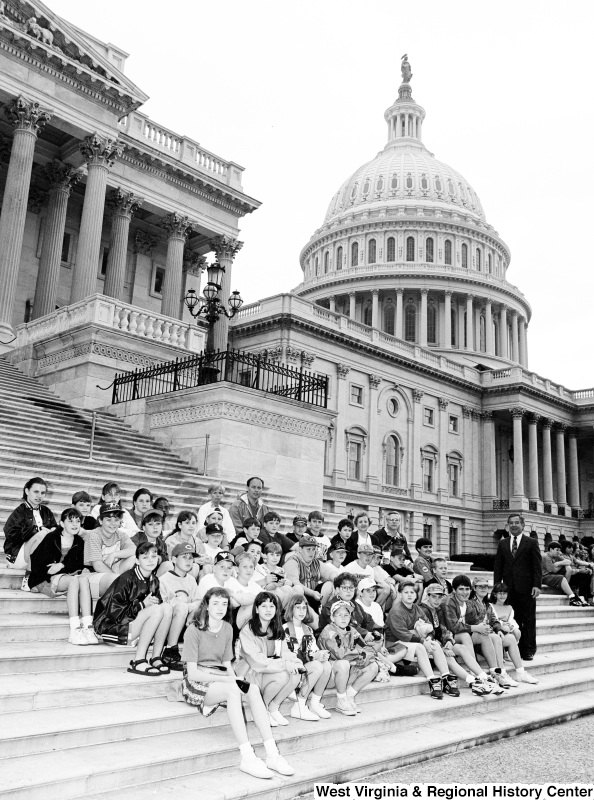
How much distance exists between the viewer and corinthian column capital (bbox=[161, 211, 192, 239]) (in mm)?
35625

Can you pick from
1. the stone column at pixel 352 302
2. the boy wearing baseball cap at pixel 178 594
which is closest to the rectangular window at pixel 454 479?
the stone column at pixel 352 302

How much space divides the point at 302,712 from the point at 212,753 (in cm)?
152

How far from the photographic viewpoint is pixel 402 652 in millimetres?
9344

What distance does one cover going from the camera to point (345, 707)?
25.6ft

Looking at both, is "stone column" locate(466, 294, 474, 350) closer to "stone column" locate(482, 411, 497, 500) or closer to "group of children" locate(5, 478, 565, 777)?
"stone column" locate(482, 411, 497, 500)

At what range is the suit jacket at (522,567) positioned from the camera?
1201cm

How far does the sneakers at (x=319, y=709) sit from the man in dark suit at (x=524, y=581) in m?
5.36

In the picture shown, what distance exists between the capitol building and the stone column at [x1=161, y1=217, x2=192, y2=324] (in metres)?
0.09

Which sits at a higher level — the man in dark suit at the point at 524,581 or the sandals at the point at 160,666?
the man in dark suit at the point at 524,581

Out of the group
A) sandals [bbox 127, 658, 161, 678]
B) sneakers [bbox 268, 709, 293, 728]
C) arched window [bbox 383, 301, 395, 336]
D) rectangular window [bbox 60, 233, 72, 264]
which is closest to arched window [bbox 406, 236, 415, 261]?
arched window [bbox 383, 301, 395, 336]

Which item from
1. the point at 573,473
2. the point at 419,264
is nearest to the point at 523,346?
the point at 419,264

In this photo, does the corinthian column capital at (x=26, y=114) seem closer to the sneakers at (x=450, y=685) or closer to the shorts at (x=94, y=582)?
the shorts at (x=94, y=582)

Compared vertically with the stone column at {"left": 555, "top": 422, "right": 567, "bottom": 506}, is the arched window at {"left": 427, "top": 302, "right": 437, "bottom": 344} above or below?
above

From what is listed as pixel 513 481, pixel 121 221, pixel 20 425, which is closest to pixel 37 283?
pixel 121 221
